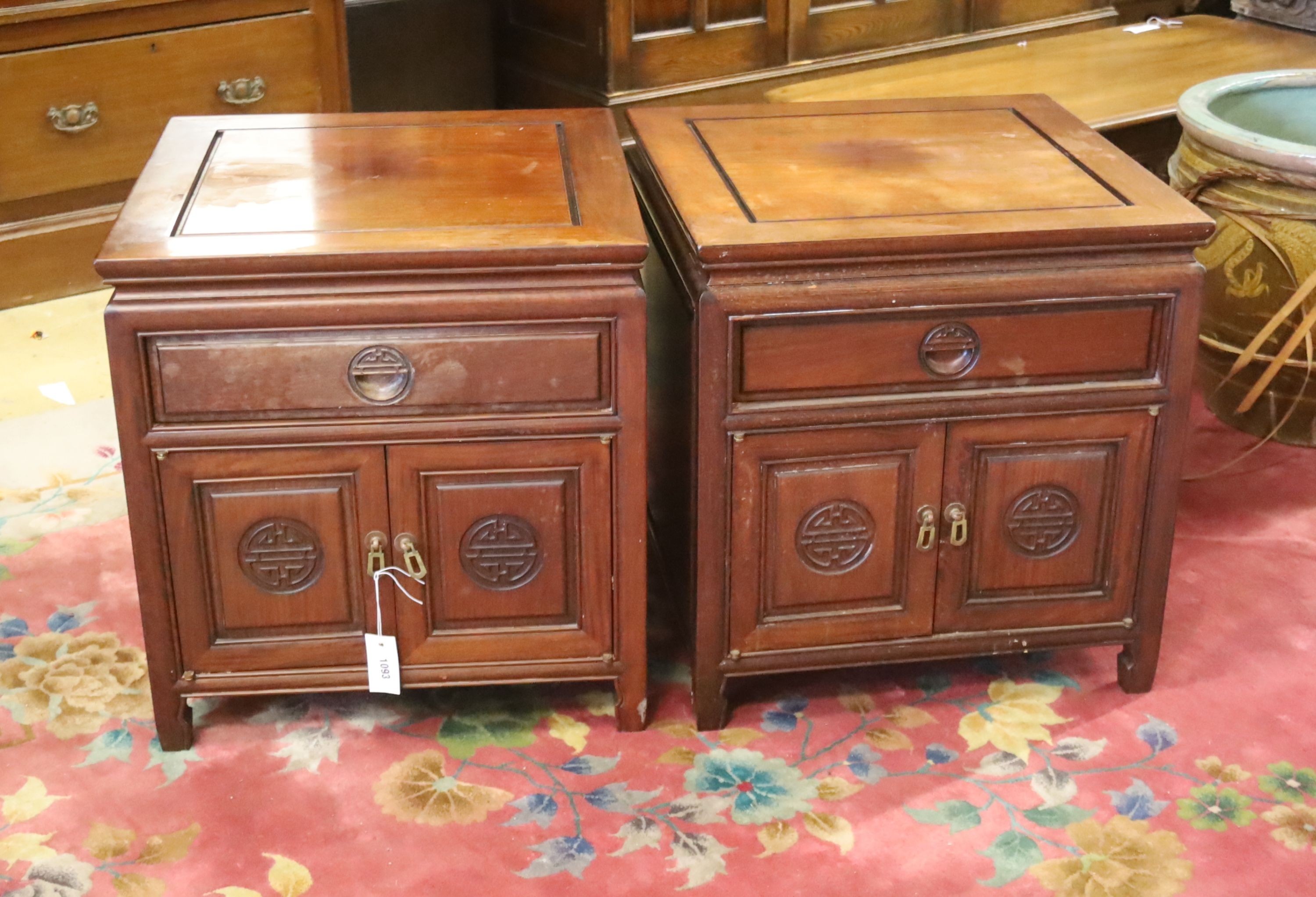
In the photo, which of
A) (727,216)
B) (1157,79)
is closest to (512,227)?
(727,216)

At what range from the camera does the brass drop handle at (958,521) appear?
180 centimetres

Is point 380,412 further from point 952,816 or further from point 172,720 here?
point 952,816

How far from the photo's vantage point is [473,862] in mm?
1663

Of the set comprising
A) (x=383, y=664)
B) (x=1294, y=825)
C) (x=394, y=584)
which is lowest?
(x=1294, y=825)

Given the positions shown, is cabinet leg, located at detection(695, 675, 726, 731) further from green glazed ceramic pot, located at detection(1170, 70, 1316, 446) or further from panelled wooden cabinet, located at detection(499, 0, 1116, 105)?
panelled wooden cabinet, located at detection(499, 0, 1116, 105)

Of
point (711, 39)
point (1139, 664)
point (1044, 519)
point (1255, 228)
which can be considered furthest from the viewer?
point (711, 39)

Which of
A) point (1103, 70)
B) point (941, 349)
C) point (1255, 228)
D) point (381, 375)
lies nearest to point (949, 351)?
point (941, 349)

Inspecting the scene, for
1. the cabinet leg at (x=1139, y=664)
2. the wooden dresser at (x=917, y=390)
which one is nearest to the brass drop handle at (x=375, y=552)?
the wooden dresser at (x=917, y=390)

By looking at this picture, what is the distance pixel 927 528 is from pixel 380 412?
671 millimetres

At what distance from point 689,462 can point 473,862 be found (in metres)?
0.52

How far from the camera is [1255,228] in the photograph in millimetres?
2383

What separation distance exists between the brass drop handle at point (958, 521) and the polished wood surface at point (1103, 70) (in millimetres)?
1173

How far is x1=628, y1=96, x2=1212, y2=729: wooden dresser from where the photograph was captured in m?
1.67

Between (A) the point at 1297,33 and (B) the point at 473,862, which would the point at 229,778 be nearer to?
(B) the point at 473,862
